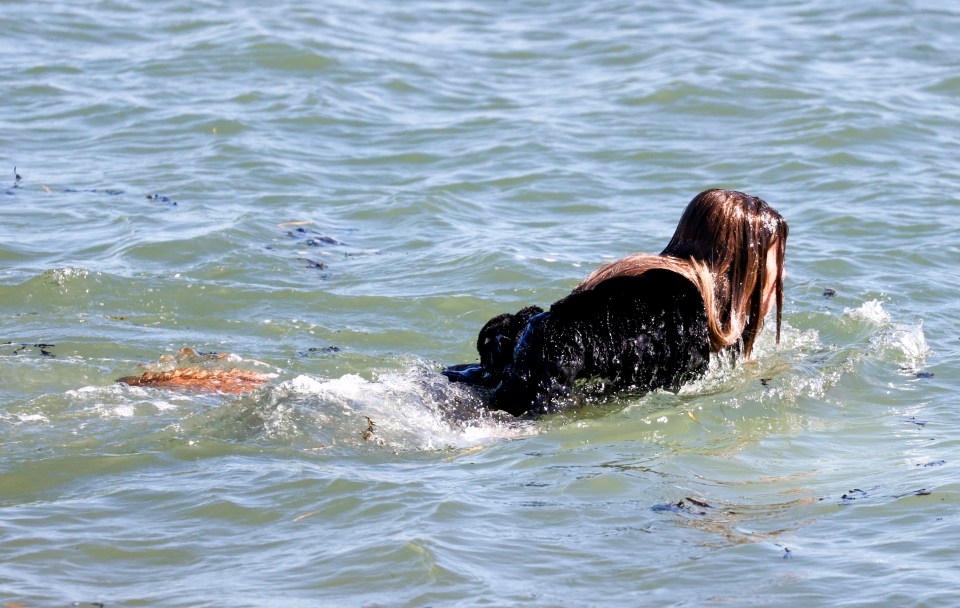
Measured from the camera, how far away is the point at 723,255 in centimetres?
561

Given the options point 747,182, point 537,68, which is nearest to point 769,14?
point 537,68

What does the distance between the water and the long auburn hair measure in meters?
0.56

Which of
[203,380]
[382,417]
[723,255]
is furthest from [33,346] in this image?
[723,255]

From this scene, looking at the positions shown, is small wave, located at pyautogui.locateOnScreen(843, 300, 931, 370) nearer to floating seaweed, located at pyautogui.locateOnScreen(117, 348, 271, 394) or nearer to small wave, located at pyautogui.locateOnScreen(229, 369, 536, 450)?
small wave, located at pyautogui.locateOnScreen(229, 369, 536, 450)

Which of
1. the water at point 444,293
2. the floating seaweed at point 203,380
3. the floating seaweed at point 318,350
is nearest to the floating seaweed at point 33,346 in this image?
the water at point 444,293

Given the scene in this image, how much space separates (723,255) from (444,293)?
338 cm

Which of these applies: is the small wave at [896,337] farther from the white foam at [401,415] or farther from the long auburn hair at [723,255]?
the white foam at [401,415]

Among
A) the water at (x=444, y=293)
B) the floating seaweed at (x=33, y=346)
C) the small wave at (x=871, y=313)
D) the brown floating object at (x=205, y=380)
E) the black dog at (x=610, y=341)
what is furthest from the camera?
the small wave at (x=871, y=313)

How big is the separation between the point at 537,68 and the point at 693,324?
10.4m

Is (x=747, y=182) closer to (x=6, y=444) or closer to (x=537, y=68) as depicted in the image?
(x=537, y=68)

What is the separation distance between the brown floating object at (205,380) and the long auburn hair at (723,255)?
5.79 feet

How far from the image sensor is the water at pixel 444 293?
4609mm

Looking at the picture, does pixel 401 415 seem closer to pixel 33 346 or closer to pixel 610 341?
pixel 610 341

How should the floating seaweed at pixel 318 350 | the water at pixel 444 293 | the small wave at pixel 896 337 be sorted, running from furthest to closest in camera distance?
the floating seaweed at pixel 318 350, the small wave at pixel 896 337, the water at pixel 444 293
